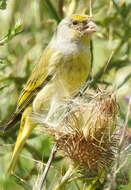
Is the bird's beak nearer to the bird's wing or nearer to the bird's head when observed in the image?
the bird's head

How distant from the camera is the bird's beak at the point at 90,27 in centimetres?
442

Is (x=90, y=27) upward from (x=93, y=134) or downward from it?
upward

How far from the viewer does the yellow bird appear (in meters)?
4.36

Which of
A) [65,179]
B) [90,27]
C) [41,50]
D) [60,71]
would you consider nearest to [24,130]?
[60,71]

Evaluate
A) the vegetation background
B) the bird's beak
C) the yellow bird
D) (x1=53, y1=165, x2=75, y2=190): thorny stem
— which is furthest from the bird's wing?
(x1=53, y1=165, x2=75, y2=190): thorny stem

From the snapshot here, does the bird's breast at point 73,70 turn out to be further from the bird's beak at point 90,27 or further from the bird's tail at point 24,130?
the bird's tail at point 24,130

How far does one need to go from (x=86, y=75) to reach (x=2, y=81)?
0.55 m

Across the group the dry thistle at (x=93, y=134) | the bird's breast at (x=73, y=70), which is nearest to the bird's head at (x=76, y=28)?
the bird's breast at (x=73, y=70)

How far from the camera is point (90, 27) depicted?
4.46 metres

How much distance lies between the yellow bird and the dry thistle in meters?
1.01

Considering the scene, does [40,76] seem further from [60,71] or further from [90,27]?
[90,27]

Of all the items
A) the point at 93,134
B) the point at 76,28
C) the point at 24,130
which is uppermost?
the point at 76,28

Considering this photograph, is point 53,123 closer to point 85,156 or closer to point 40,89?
point 85,156

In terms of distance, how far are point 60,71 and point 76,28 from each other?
0.36m
